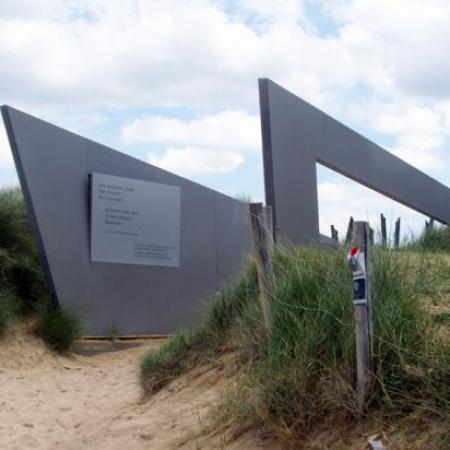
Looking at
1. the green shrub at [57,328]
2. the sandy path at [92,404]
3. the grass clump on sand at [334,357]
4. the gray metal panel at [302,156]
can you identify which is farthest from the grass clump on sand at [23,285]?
the grass clump on sand at [334,357]

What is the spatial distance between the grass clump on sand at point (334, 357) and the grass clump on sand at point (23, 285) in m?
A: 6.64

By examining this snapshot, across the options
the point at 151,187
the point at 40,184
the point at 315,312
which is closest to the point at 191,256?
the point at 151,187

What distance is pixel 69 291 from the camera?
43.4ft

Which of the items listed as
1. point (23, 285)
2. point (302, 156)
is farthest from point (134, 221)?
point (302, 156)

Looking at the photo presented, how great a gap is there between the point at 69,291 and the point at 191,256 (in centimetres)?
378

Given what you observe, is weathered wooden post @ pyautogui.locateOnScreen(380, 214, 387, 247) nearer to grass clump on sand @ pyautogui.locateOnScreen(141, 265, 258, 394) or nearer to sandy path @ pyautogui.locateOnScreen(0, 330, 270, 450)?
grass clump on sand @ pyautogui.locateOnScreen(141, 265, 258, 394)

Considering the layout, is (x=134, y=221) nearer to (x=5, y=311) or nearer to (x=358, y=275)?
(x=5, y=311)

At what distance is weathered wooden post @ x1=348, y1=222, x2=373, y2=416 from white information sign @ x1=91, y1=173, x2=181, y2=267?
31.0 ft

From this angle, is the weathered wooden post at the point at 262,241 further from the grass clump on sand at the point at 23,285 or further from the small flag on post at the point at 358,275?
the grass clump on sand at the point at 23,285

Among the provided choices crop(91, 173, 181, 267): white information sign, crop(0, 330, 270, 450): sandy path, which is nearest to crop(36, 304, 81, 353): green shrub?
crop(0, 330, 270, 450): sandy path

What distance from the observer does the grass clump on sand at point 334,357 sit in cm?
466

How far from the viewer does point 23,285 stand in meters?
13.1

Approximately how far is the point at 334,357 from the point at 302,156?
26.0 ft

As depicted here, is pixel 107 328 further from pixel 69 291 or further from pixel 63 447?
pixel 63 447
